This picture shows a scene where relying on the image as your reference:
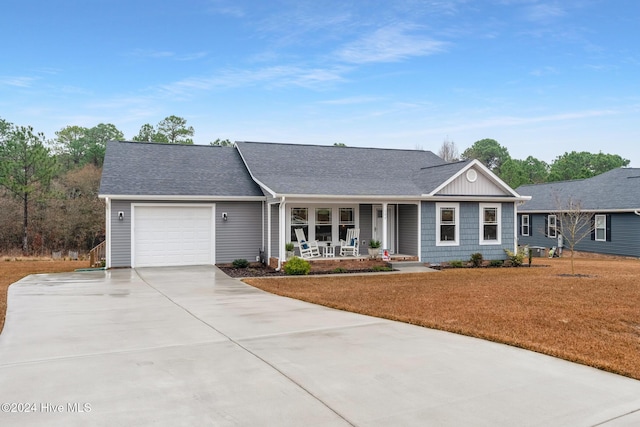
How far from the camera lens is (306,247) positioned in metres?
17.2

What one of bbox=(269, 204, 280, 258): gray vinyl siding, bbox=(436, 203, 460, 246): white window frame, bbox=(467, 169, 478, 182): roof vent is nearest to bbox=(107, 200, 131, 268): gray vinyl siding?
bbox=(269, 204, 280, 258): gray vinyl siding

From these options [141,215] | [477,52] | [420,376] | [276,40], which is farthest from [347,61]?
[420,376]

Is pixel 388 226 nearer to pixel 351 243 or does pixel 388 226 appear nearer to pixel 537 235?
pixel 351 243

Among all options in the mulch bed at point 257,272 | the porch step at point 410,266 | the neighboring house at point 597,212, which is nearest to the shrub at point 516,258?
the porch step at point 410,266

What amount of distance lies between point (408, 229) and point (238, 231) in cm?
646

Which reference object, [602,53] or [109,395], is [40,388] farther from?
[602,53]

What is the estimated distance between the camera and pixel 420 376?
5.12m

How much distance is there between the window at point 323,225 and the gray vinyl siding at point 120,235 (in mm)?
6617

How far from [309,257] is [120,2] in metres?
11.2

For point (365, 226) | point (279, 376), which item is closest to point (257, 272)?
point (365, 226)

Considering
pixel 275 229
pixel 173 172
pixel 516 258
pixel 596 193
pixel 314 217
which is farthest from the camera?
pixel 596 193

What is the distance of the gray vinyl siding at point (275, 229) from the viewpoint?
16891mm

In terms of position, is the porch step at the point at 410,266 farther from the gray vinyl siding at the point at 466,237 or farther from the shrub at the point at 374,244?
the shrub at the point at 374,244

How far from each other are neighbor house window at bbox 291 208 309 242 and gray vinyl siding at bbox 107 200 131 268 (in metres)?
5.65
